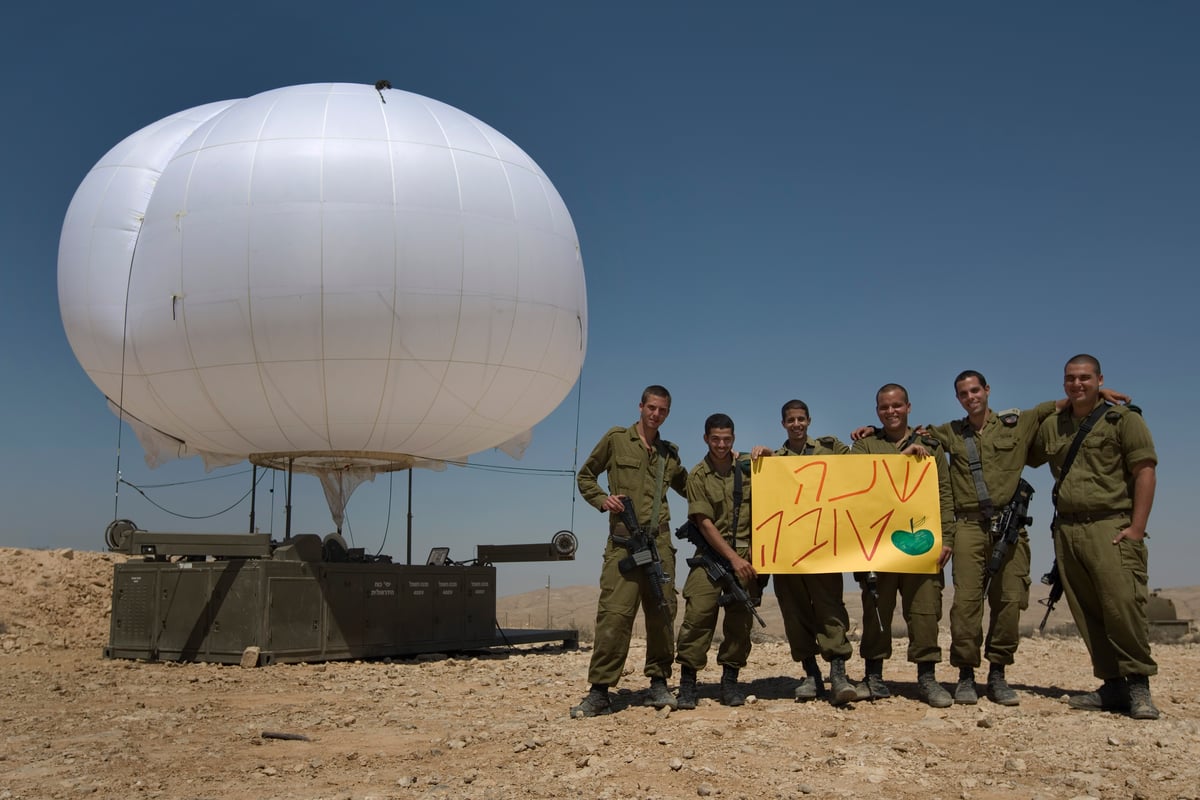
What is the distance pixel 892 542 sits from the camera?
6.46 m

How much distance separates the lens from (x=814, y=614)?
649 centimetres

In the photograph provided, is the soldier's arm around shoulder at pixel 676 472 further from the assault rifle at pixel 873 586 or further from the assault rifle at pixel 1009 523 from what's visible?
the assault rifle at pixel 1009 523

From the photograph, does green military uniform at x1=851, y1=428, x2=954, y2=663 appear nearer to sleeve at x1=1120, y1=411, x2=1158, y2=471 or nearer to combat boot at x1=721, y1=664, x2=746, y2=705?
combat boot at x1=721, y1=664, x2=746, y2=705

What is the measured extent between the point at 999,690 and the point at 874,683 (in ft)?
2.46

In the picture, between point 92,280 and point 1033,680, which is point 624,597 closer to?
point 1033,680

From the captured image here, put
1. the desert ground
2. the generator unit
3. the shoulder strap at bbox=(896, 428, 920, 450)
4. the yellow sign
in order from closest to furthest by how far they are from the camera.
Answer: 1. the desert ground
2. the yellow sign
3. the shoulder strap at bbox=(896, 428, 920, 450)
4. the generator unit

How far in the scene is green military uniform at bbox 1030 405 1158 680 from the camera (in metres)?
5.81

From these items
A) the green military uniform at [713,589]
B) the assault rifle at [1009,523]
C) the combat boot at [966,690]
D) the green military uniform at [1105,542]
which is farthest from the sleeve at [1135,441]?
the green military uniform at [713,589]

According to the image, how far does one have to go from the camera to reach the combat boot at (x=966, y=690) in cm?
617

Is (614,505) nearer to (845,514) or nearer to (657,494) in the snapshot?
(657,494)

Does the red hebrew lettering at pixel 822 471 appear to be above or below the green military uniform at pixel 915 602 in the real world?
above

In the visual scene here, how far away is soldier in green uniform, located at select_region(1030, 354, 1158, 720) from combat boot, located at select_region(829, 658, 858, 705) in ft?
4.43

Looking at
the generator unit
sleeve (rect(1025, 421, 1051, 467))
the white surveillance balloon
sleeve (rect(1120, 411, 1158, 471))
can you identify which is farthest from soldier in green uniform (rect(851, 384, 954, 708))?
the generator unit

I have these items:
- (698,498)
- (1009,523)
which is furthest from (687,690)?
(1009,523)
